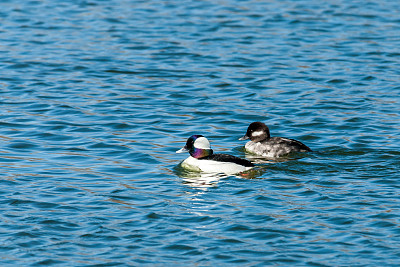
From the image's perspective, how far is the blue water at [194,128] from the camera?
10.9 m

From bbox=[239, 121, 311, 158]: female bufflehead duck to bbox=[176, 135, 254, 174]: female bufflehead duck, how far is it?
4.49ft

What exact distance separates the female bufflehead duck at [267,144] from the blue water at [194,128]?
1.23ft

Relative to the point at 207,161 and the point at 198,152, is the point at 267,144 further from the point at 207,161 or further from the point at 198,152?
the point at 207,161

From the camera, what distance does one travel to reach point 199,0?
3300 centimetres

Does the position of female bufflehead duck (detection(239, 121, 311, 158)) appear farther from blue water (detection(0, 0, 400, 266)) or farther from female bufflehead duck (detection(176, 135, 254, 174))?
female bufflehead duck (detection(176, 135, 254, 174))

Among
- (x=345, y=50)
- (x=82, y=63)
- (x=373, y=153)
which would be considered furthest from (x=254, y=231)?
(x=345, y=50)

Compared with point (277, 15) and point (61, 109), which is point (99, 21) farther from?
point (61, 109)

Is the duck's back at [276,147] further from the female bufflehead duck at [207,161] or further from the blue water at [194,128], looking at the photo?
the female bufflehead duck at [207,161]

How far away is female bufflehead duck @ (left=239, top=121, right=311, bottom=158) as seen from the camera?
51.0 feet

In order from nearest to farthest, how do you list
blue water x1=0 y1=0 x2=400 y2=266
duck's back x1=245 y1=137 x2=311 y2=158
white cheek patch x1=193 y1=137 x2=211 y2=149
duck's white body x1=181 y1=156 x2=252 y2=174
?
blue water x1=0 y1=0 x2=400 y2=266 < duck's white body x1=181 y1=156 x2=252 y2=174 < white cheek patch x1=193 y1=137 x2=211 y2=149 < duck's back x1=245 y1=137 x2=311 y2=158

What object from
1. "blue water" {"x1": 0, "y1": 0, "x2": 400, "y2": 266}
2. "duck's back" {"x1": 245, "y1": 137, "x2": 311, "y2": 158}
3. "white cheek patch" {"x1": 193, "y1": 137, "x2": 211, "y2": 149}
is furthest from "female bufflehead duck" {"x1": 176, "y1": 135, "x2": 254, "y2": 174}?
"duck's back" {"x1": 245, "y1": 137, "x2": 311, "y2": 158}

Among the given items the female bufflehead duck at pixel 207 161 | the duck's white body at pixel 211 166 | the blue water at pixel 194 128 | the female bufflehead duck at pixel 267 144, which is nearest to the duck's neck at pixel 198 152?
the female bufflehead duck at pixel 207 161

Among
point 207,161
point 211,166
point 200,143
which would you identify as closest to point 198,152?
point 200,143

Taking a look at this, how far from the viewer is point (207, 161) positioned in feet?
48.0
